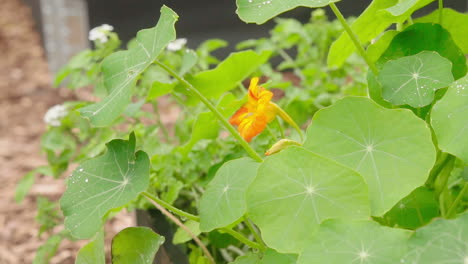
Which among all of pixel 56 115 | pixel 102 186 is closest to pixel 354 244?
pixel 102 186

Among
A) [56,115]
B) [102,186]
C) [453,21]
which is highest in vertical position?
[453,21]

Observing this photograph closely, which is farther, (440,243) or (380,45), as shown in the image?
(380,45)

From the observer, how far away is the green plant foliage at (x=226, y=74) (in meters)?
1.25

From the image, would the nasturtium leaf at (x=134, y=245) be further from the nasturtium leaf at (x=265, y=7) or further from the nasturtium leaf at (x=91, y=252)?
the nasturtium leaf at (x=265, y=7)

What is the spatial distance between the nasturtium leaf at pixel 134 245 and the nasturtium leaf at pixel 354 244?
333 millimetres

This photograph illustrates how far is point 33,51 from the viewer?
423 cm

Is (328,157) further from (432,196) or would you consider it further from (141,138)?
(141,138)

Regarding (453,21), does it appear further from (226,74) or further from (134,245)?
(134,245)

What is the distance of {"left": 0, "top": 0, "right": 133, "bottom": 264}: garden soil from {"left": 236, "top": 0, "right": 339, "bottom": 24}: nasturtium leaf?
1.49 meters

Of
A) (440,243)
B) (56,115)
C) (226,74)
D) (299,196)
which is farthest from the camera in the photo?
(56,115)

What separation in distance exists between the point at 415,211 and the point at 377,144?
18 cm

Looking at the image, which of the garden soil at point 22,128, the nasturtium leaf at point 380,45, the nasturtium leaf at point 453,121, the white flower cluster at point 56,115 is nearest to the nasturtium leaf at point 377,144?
the nasturtium leaf at point 453,121

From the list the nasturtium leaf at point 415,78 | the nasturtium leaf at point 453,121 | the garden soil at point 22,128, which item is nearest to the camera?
the nasturtium leaf at point 453,121

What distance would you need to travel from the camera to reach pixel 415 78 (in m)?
0.90
